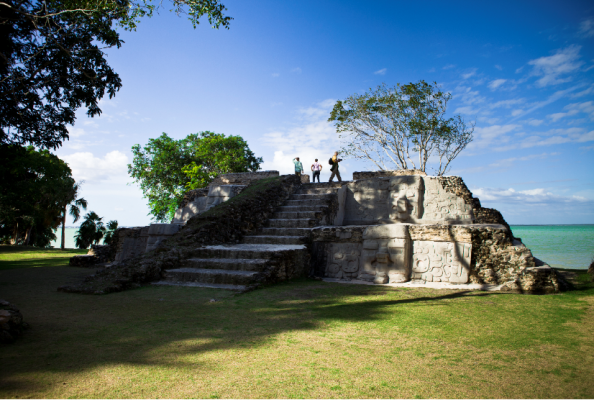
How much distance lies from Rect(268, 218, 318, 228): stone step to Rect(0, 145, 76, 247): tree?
34.5ft

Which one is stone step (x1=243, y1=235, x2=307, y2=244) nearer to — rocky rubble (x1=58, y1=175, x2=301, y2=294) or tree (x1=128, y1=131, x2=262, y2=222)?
rocky rubble (x1=58, y1=175, x2=301, y2=294)

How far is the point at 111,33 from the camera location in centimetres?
913

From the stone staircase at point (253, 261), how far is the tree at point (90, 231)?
813 inches

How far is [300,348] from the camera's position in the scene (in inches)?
109

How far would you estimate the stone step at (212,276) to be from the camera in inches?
212

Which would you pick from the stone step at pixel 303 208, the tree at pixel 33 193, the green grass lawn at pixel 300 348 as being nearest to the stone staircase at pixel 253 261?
the stone step at pixel 303 208

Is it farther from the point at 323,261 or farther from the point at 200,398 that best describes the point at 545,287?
the point at 200,398

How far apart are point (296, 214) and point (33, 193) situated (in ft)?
54.8

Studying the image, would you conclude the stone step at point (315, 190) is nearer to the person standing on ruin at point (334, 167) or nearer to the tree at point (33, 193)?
the person standing on ruin at point (334, 167)

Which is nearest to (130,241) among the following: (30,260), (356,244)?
(30,260)

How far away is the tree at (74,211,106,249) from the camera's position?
24062mm

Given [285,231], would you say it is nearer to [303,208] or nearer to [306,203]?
[303,208]

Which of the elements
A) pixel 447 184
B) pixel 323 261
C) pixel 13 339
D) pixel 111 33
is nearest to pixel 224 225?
pixel 323 261

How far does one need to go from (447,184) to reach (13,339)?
27.5 ft
